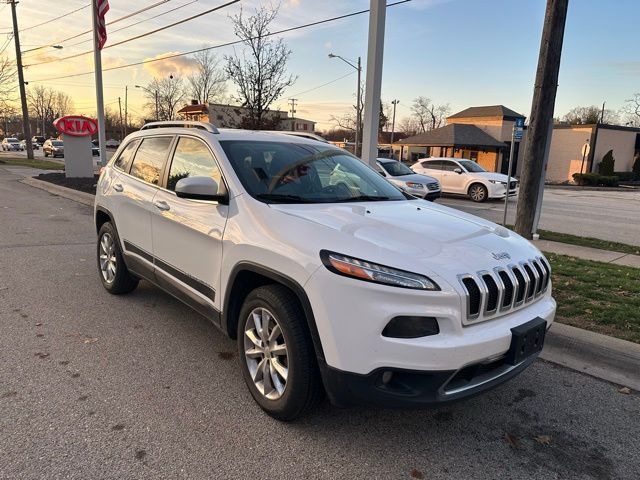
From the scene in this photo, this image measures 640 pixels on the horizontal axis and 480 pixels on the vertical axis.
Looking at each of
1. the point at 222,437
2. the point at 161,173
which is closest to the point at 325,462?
the point at 222,437

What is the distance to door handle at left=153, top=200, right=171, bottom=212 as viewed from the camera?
395cm

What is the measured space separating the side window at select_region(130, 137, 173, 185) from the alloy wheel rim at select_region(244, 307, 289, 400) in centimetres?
192

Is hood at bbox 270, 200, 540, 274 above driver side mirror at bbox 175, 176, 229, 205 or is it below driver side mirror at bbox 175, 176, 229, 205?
below

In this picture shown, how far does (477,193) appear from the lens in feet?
58.1

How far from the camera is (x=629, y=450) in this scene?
2.83 m

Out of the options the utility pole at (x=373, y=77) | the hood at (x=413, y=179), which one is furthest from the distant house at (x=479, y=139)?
the utility pole at (x=373, y=77)

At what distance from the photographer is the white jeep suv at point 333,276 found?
2.39 metres

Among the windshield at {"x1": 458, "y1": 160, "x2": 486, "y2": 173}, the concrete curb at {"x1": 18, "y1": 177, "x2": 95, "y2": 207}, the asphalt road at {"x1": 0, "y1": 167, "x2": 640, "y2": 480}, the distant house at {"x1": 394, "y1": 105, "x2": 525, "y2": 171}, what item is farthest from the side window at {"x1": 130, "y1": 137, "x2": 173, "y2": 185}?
the distant house at {"x1": 394, "y1": 105, "x2": 525, "y2": 171}

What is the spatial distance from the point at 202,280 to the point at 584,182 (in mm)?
37673

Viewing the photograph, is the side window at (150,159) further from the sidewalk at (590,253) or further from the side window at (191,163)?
the sidewalk at (590,253)

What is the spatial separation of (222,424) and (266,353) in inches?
19.7

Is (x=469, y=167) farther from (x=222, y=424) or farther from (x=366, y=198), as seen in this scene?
(x=222, y=424)

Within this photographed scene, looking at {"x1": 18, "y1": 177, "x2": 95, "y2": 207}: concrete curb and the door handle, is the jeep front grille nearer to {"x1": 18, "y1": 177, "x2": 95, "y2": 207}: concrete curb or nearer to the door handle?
the door handle

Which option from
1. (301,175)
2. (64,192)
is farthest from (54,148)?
(301,175)
